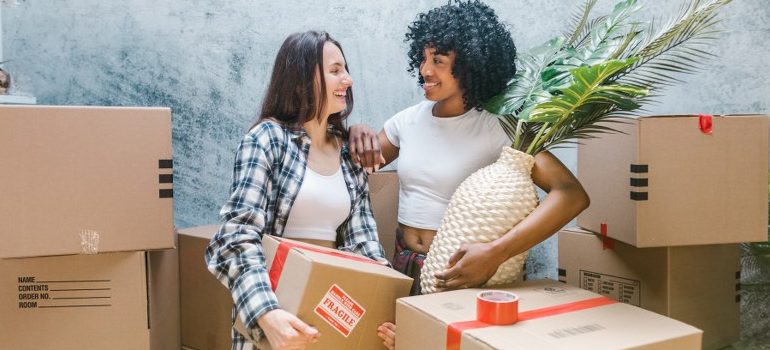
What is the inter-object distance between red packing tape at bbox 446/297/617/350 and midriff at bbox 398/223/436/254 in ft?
2.06

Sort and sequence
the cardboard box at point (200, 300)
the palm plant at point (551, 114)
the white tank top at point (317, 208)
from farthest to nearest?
the cardboard box at point (200, 300) < the white tank top at point (317, 208) < the palm plant at point (551, 114)

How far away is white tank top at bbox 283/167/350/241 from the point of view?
169 cm

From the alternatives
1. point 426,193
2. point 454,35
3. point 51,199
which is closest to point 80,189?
point 51,199

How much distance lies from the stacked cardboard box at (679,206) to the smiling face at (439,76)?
0.50 m

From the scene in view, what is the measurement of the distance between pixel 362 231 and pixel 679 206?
91 cm

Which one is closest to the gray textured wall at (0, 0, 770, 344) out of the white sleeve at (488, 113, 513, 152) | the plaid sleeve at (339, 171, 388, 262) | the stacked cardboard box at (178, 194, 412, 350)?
the white sleeve at (488, 113, 513, 152)

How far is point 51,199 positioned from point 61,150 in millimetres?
128

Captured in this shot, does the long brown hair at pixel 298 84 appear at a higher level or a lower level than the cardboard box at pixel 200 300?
higher

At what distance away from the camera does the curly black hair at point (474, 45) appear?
1.90 metres

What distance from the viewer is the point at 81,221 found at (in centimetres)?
162

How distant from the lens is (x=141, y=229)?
1.69 m

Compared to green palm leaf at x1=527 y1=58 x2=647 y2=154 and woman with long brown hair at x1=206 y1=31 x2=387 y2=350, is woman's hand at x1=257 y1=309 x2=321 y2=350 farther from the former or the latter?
green palm leaf at x1=527 y1=58 x2=647 y2=154

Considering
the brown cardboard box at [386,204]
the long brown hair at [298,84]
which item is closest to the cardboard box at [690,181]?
the brown cardboard box at [386,204]

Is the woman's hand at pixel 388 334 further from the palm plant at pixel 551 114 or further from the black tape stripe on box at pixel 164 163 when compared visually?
the black tape stripe on box at pixel 164 163
